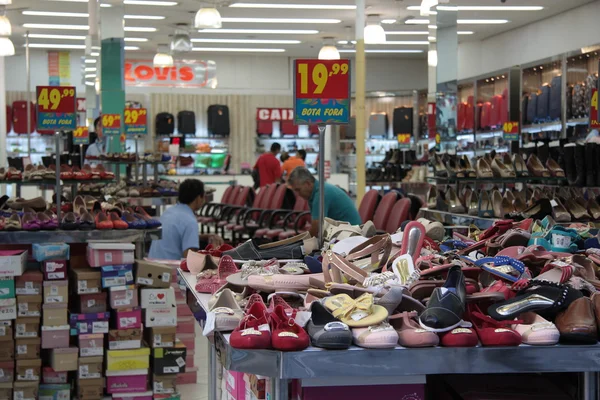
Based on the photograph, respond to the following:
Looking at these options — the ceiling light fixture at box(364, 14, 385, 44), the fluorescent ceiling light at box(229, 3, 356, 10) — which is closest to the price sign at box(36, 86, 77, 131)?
the ceiling light fixture at box(364, 14, 385, 44)

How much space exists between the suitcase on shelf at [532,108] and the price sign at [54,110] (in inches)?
373

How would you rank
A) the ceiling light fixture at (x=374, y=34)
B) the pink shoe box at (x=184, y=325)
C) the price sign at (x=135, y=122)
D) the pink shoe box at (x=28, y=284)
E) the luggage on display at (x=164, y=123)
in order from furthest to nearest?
1. the luggage on display at (x=164, y=123)
2. the ceiling light fixture at (x=374, y=34)
3. the price sign at (x=135, y=122)
4. the pink shoe box at (x=184, y=325)
5. the pink shoe box at (x=28, y=284)

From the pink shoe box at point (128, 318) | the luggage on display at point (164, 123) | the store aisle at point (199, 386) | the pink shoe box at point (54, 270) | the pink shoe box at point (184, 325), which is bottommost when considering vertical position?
the store aisle at point (199, 386)

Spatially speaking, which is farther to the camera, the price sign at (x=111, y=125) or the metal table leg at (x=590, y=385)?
the price sign at (x=111, y=125)

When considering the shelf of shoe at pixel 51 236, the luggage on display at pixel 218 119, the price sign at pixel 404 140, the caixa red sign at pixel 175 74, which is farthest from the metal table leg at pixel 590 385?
the caixa red sign at pixel 175 74

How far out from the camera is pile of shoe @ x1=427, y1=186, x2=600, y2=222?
19.8ft

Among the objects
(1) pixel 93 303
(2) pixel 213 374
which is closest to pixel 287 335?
(2) pixel 213 374

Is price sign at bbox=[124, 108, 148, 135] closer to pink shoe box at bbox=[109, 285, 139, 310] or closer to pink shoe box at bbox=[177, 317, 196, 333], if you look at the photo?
pink shoe box at bbox=[177, 317, 196, 333]

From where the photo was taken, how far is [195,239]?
20.1 ft

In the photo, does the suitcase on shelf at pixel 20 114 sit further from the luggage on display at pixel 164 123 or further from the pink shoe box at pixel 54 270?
the pink shoe box at pixel 54 270

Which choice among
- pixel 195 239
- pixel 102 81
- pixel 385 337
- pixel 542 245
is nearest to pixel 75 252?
pixel 195 239

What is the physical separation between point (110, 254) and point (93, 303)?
1.00 ft

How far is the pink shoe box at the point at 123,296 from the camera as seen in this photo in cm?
499

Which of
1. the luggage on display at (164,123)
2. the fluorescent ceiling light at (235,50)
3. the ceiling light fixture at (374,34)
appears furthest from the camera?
the luggage on display at (164,123)
